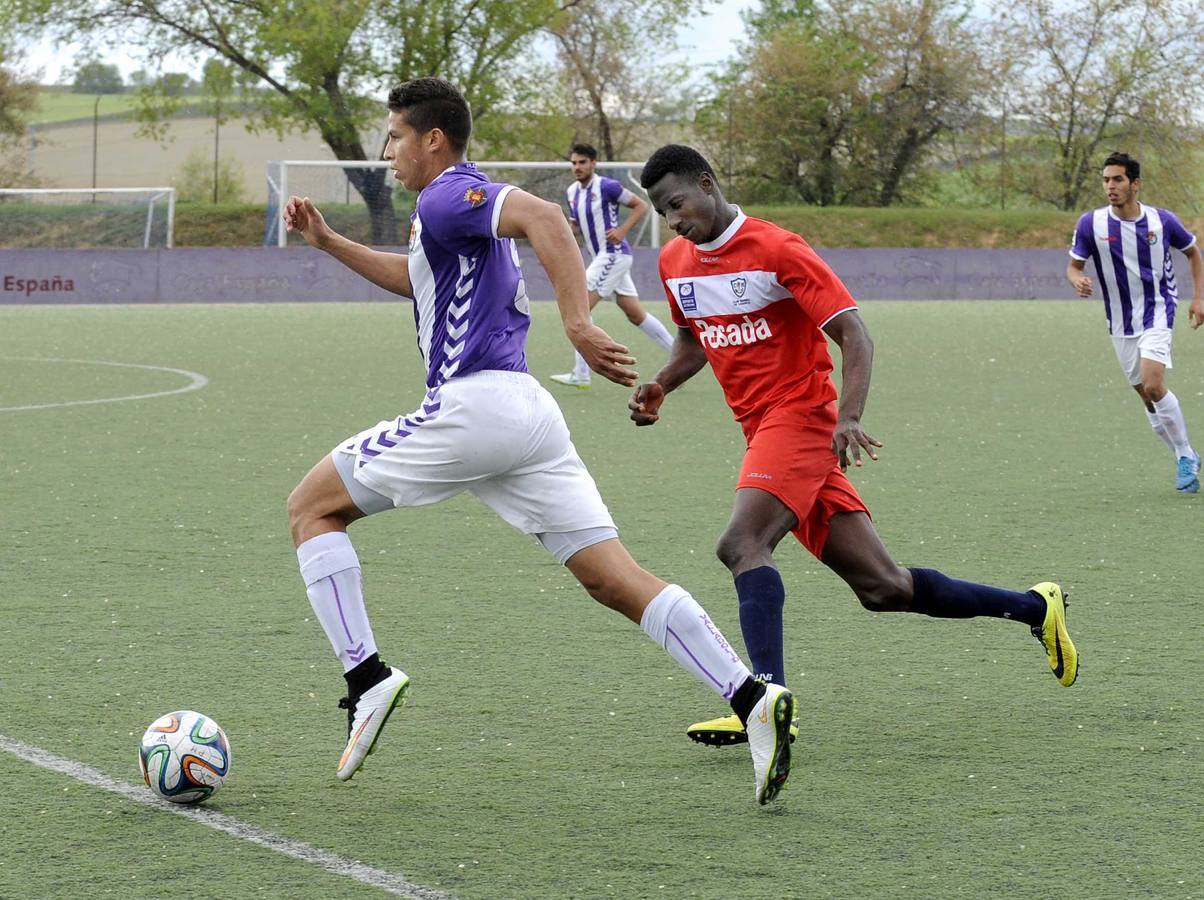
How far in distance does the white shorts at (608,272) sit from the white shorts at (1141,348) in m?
7.37

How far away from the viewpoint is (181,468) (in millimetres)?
11062

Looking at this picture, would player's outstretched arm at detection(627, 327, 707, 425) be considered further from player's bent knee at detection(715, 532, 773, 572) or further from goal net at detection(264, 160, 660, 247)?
goal net at detection(264, 160, 660, 247)

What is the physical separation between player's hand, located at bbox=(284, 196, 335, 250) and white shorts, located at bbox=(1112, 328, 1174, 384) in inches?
258

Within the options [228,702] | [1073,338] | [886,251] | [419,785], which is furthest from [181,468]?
[886,251]

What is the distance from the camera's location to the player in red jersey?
5.12m

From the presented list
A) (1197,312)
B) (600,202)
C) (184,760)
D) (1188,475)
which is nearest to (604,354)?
(184,760)

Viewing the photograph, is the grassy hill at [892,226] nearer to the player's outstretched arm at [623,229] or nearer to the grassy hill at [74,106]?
the player's outstretched arm at [623,229]

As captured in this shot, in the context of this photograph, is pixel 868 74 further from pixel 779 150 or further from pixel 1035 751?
pixel 1035 751

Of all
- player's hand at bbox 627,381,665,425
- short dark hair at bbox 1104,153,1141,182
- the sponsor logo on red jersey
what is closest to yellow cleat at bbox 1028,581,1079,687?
the sponsor logo on red jersey

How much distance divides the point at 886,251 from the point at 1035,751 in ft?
108

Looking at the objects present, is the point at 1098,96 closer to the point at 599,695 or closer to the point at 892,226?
the point at 892,226

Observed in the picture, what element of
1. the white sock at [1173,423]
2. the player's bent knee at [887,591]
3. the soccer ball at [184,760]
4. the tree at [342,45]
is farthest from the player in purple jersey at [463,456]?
the tree at [342,45]

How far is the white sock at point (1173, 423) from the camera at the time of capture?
10344 mm

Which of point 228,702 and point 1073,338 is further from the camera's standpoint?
point 1073,338
